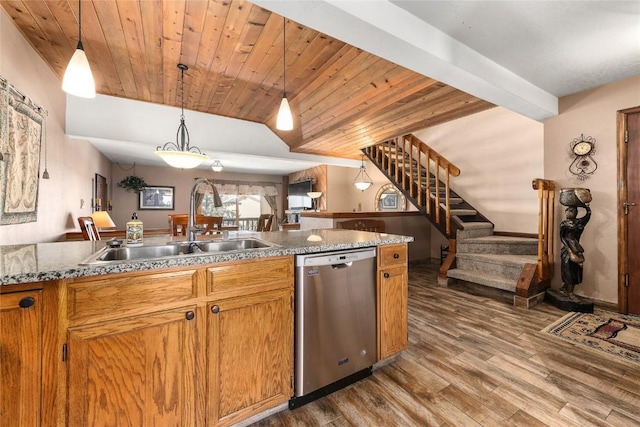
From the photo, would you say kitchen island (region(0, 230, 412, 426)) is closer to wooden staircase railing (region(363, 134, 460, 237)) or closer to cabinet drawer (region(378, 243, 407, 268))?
cabinet drawer (region(378, 243, 407, 268))

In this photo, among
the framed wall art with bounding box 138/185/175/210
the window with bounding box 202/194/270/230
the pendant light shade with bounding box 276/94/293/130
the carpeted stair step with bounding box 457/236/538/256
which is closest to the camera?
the pendant light shade with bounding box 276/94/293/130

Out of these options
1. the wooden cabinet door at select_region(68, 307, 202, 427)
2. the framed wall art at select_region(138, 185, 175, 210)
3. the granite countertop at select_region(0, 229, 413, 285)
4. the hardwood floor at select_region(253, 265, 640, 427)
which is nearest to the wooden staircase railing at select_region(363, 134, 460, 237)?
the hardwood floor at select_region(253, 265, 640, 427)

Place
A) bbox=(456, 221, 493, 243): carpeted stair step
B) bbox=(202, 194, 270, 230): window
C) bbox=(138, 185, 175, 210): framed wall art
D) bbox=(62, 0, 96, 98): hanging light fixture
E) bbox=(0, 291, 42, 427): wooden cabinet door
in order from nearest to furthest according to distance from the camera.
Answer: bbox=(0, 291, 42, 427): wooden cabinet door < bbox=(62, 0, 96, 98): hanging light fixture < bbox=(456, 221, 493, 243): carpeted stair step < bbox=(138, 185, 175, 210): framed wall art < bbox=(202, 194, 270, 230): window

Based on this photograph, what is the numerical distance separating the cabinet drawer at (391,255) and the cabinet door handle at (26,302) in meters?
1.70

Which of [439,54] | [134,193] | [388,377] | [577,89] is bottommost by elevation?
[388,377]

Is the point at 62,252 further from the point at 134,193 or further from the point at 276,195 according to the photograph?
the point at 276,195

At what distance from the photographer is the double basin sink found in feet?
4.81

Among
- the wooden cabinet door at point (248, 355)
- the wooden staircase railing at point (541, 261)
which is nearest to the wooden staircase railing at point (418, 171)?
the wooden staircase railing at point (541, 261)

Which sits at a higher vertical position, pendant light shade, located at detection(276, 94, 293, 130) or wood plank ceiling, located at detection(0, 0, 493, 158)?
wood plank ceiling, located at detection(0, 0, 493, 158)

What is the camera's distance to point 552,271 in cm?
321

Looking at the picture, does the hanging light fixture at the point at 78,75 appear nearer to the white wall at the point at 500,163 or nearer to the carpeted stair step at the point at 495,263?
the carpeted stair step at the point at 495,263

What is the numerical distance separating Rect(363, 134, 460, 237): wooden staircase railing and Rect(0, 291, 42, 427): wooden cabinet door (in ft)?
13.0

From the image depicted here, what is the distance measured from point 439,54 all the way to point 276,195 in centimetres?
755

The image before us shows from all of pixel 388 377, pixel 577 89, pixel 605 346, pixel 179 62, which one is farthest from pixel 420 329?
pixel 179 62
